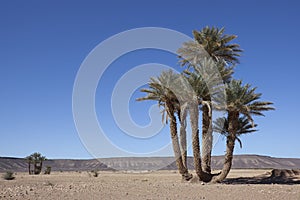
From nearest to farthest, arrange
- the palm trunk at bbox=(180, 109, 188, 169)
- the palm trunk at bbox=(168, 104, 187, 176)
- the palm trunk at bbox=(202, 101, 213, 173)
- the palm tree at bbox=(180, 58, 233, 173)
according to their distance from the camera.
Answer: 1. the palm tree at bbox=(180, 58, 233, 173)
2. the palm trunk at bbox=(202, 101, 213, 173)
3. the palm trunk at bbox=(180, 109, 188, 169)
4. the palm trunk at bbox=(168, 104, 187, 176)

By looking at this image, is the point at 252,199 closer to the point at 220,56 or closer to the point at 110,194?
the point at 110,194

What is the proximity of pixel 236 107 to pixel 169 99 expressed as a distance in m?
4.82

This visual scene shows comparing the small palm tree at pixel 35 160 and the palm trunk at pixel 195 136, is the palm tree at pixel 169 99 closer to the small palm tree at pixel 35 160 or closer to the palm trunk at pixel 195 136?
the palm trunk at pixel 195 136

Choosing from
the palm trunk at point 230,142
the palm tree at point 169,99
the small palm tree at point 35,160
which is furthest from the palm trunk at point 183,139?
the small palm tree at point 35,160

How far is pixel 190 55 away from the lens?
31812 millimetres

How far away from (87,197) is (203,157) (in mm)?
13827

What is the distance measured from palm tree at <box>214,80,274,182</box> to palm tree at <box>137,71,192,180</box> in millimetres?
3060

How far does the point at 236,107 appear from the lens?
2631cm

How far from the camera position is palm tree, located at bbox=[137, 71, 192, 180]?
2772cm

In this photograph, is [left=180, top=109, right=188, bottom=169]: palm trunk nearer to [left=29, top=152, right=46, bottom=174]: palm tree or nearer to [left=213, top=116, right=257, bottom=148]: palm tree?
[left=213, top=116, right=257, bottom=148]: palm tree

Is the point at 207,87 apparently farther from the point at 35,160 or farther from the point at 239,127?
the point at 35,160

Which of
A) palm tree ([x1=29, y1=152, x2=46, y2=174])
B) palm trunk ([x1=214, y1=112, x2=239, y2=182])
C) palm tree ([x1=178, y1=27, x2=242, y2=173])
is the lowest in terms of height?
palm trunk ([x1=214, y1=112, x2=239, y2=182])

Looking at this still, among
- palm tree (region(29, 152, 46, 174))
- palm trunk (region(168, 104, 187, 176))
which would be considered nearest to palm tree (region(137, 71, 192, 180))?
palm trunk (region(168, 104, 187, 176))

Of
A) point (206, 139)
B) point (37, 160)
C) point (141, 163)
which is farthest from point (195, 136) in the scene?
point (141, 163)
